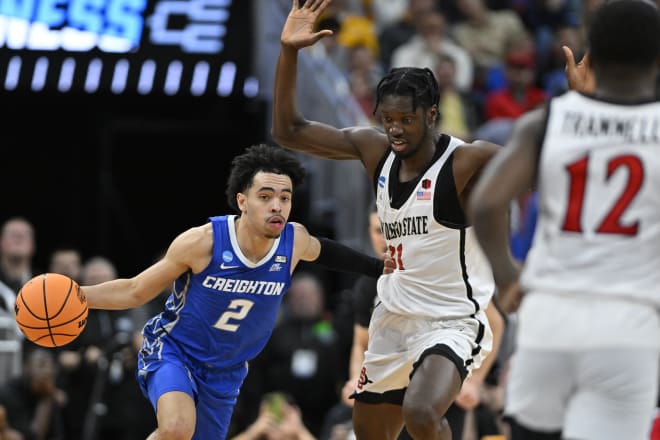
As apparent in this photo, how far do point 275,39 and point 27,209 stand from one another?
13.7 ft

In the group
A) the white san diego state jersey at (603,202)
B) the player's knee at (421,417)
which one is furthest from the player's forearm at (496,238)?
the player's knee at (421,417)

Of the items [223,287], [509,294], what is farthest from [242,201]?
[509,294]

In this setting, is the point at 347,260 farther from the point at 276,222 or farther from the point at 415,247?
the point at 415,247

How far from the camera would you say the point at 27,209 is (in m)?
15.7

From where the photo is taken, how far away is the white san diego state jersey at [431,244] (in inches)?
258

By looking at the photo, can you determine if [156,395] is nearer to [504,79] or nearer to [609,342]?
[609,342]

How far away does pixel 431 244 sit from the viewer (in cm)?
658

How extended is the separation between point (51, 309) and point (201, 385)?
956 mm

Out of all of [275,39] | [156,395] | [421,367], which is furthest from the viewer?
[275,39]

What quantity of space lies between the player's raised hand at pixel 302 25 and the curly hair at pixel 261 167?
0.79 metres

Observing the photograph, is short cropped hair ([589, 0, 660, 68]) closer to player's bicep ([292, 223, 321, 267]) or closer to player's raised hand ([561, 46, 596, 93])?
player's raised hand ([561, 46, 596, 93])

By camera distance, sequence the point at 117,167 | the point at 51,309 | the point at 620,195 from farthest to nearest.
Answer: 1. the point at 117,167
2. the point at 51,309
3. the point at 620,195

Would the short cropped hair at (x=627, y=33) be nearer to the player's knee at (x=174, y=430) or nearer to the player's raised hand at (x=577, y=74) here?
the player's raised hand at (x=577, y=74)

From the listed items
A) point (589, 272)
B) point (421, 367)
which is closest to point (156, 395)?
point (421, 367)
